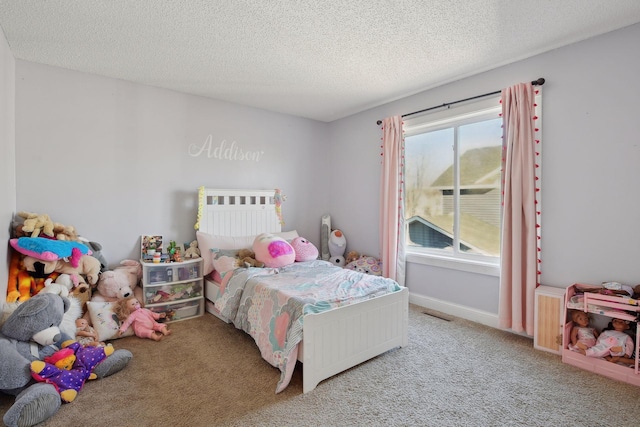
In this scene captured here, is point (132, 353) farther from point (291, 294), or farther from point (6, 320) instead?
point (291, 294)

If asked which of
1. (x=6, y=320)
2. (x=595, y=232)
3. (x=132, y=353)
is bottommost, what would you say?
(x=132, y=353)

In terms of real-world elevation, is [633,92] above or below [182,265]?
above

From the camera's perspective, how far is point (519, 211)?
8.92 feet

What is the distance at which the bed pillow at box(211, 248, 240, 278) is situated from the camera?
3133mm

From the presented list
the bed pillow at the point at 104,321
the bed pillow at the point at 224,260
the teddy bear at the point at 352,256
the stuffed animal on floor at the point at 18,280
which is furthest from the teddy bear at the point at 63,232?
the teddy bear at the point at 352,256

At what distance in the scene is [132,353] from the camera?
2.49 m

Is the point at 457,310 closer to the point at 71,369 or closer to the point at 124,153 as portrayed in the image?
the point at 71,369

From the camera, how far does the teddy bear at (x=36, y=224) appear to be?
250 cm

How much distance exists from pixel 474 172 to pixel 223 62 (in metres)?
2.65

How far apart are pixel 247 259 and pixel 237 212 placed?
2.87 feet

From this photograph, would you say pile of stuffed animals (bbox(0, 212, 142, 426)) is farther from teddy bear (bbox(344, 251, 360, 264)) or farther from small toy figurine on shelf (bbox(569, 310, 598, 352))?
small toy figurine on shelf (bbox(569, 310, 598, 352))

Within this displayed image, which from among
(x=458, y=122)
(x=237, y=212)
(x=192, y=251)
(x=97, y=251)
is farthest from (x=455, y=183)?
(x=97, y=251)

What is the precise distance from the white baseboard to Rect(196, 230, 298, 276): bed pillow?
2064 mm

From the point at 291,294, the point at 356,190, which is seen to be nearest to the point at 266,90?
the point at 356,190
